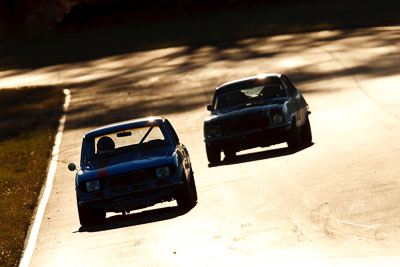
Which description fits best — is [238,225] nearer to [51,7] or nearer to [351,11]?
[351,11]

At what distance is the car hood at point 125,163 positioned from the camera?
1373 cm

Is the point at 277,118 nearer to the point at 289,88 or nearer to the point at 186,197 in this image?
the point at 289,88

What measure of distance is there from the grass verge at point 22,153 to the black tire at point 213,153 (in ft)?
11.1

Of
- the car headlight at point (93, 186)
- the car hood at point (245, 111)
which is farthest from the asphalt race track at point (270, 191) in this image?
the car hood at point (245, 111)

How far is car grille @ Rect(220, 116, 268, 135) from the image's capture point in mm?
18984

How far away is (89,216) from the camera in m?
13.9

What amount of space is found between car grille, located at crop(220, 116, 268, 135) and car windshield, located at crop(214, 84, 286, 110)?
1.01 metres

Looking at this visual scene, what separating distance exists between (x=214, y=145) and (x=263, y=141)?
3.39ft

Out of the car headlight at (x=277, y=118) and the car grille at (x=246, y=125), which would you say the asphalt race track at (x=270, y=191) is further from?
the car headlight at (x=277, y=118)

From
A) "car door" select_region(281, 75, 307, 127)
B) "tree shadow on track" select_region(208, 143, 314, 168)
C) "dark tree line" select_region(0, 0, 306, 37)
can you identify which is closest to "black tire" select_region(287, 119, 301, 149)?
"tree shadow on track" select_region(208, 143, 314, 168)

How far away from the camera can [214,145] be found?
19.5 meters

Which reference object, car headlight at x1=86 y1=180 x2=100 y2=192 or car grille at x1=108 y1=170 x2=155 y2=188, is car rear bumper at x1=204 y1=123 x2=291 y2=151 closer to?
car grille at x1=108 y1=170 x2=155 y2=188

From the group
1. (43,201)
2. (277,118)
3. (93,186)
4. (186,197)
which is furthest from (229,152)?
(93,186)

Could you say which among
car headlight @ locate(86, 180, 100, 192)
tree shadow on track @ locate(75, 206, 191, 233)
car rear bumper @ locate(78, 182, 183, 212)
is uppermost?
car headlight @ locate(86, 180, 100, 192)
